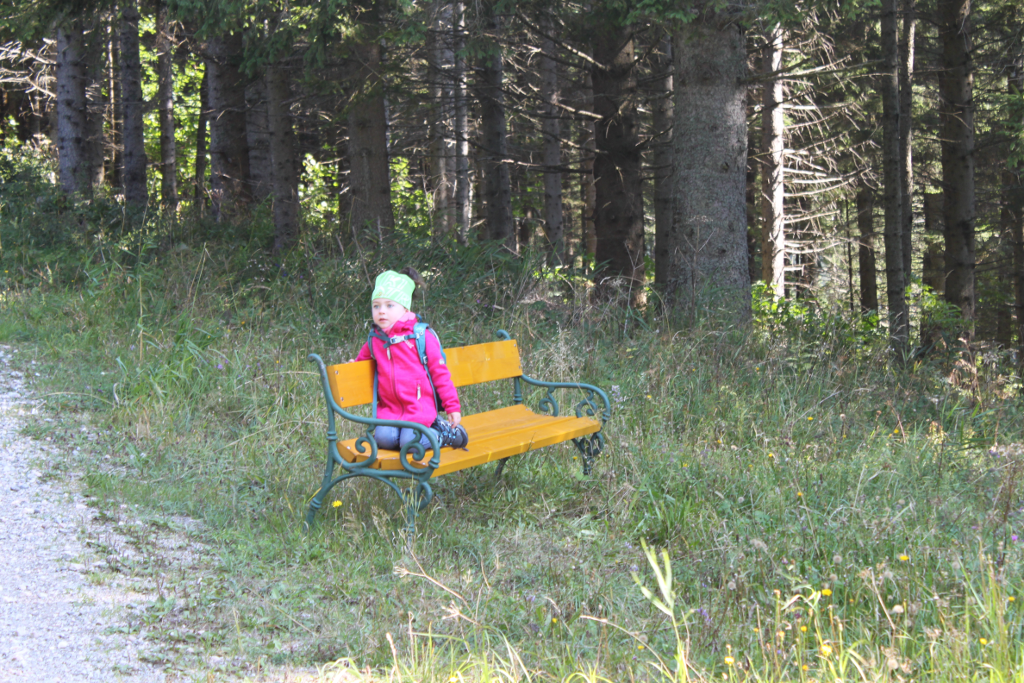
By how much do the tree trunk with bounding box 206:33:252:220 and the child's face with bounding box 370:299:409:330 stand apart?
26.4 ft

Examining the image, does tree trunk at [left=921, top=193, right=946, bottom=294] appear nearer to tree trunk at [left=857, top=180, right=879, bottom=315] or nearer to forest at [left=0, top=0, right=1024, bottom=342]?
forest at [left=0, top=0, right=1024, bottom=342]

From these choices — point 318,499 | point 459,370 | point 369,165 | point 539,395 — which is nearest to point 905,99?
point 369,165

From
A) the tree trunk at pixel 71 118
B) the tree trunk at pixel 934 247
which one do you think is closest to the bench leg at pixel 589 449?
the tree trunk at pixel 71 118

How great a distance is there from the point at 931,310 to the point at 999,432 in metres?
4.76

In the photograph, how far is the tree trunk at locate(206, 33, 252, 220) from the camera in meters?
12.0

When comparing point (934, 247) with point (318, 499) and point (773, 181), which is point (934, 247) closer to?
point (773, 181)

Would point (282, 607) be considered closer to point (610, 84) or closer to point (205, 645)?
point (205, 645)

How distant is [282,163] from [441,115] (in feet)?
15.4

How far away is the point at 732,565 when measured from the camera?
310cm

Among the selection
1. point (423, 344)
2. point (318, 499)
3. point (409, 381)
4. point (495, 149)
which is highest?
point (495, 149)

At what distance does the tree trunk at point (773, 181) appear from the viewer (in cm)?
1472

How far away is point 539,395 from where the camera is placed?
604 centimetres

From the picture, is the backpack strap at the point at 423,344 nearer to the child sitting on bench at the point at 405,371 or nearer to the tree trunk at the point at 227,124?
the child sitting on bench at the point at 405,371

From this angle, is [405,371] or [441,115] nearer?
[405,371]
